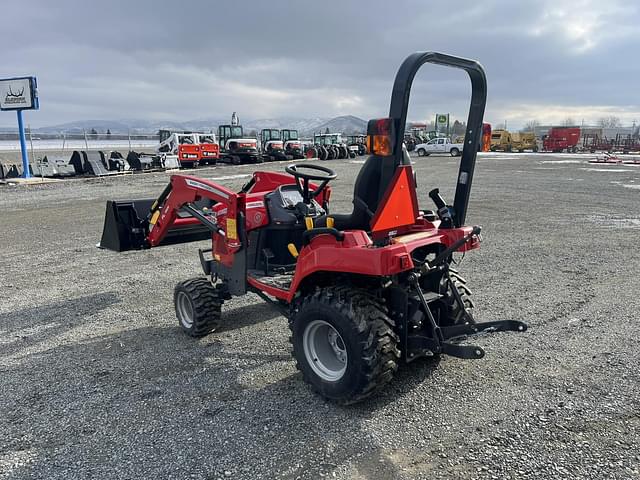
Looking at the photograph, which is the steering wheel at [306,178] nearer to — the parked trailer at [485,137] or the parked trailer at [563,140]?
the parked trailer at [485,137]

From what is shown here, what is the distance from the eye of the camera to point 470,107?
3.80 meters

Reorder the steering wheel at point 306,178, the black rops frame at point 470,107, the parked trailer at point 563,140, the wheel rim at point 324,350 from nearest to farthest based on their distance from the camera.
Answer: the black rops frame at point 470,107 → the wheel rim at point 324,350 → the steering wheel at point 306,178 → the parked trailer at point 563,140

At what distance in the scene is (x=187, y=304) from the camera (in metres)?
4.84

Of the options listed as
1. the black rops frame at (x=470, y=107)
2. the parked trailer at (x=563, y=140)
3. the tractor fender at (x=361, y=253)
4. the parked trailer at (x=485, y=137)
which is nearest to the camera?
the black rops frame at (x=470, y=107)

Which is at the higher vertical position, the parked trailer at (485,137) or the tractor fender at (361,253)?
the parked trailer at (485,137)

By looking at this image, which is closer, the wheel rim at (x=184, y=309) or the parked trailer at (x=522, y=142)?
the wheel rim at (x=184, y=309)

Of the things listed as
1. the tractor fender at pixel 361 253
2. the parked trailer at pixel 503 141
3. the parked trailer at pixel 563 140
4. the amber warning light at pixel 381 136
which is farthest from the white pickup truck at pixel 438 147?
the amber warning light at pixel 381 136

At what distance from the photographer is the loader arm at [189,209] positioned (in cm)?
446

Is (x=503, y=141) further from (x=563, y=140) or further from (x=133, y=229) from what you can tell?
(x=133, y=229)

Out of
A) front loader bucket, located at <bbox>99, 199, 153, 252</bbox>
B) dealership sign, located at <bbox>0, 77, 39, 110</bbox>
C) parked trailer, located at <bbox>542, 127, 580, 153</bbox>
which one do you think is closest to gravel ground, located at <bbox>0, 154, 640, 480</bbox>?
front loader bucket, located at <bbox>99, 199, 153, 252</bbox>

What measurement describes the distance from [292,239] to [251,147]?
1089 inches

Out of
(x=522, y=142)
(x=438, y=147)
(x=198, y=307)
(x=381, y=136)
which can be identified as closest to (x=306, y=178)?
(x=381, y=136)

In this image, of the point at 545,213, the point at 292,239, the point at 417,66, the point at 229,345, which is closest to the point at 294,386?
the point at 229,345

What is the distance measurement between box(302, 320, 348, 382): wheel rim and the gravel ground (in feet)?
0.72
